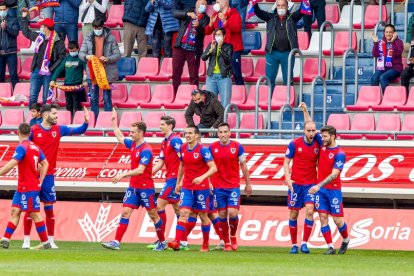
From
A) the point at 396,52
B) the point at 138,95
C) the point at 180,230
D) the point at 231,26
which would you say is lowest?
the point at 180,230

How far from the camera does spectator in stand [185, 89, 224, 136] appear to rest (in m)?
25.9

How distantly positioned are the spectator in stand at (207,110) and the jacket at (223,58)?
1.66 metres

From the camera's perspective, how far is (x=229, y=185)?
22859 millimetres

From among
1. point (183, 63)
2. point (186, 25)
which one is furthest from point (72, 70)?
point (186, 25)

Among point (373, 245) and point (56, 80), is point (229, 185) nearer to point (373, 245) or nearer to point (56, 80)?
point (373, 245)

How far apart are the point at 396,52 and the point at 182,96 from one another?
478 centimetres

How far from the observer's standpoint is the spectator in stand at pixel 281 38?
28.3 meters

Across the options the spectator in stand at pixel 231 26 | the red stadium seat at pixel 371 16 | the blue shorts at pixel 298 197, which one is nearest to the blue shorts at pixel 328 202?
the blue shorts at pixel 298 197

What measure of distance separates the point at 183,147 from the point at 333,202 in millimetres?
2588

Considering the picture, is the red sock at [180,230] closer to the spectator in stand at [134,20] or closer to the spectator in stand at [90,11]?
the spectator in stand at [134,20]

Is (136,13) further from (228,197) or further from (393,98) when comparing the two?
(228,197)

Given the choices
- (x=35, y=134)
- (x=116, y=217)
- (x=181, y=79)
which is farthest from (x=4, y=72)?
(x=35, y=134)

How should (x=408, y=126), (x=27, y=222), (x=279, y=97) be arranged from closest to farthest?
(x=27, y=222), (x=408, y=126), (x=279, y=97)

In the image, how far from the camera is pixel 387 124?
26.7 metres
